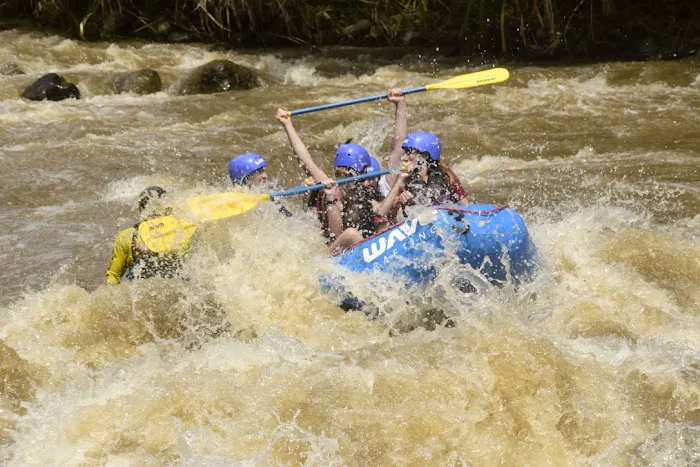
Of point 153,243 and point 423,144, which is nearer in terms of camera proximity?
point 153,243

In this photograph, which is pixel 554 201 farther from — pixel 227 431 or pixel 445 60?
pixel 445 60

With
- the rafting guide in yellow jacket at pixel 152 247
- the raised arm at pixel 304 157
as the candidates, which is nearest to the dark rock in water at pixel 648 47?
the raised arm at pixel 304 157

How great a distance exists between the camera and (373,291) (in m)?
4.98

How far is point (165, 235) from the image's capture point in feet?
16.9

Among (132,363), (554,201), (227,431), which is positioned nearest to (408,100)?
(554,201)

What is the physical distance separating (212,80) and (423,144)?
5.80 m

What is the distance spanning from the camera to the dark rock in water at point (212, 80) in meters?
10.8

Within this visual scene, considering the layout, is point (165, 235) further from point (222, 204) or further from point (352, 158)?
point (352, 158)

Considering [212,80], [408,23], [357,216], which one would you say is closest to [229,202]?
[357,216]

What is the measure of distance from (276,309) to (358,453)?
64.9 inches

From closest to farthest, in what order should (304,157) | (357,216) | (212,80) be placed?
(357,216)
(304,157)
(212,80)

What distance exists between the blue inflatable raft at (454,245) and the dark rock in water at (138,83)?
656cm

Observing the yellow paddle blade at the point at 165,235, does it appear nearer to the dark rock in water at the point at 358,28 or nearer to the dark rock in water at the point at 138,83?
the dark rock in water at the point at 138,83

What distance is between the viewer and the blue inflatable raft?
480 cm
